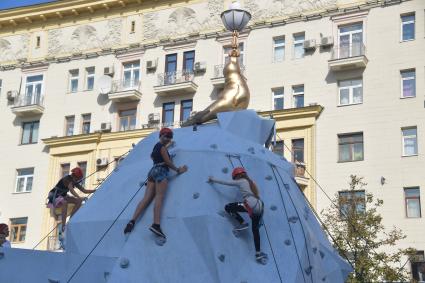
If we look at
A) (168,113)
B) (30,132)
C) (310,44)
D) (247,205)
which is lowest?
(247,205)

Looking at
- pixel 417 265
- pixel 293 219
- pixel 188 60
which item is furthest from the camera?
pixel 188 60

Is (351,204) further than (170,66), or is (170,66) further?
(170,66)

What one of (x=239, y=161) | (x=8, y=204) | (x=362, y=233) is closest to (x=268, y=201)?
(x=239, y=161)

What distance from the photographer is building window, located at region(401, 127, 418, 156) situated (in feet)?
124

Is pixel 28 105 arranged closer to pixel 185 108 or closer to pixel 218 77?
pixel 185 108

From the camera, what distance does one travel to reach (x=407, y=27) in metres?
39.6

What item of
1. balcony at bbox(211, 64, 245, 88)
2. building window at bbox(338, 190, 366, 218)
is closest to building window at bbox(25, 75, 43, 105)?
balcony at bbox(211, 64, 245, 88)

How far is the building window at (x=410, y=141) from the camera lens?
3779 cm

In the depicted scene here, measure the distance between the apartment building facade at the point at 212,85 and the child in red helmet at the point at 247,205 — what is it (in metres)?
23.3

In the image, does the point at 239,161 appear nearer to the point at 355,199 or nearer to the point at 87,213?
the point at 87,213

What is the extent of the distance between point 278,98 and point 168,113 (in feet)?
20.7

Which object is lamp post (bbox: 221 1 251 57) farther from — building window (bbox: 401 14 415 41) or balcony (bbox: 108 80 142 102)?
balcony (bbox: 108 80 142 102)

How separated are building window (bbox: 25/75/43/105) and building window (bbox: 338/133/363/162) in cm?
1885

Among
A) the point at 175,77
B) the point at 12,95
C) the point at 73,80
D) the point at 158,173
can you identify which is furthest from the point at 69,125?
the point at 158,173
